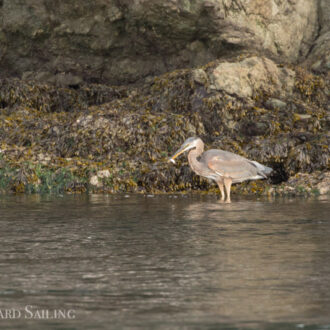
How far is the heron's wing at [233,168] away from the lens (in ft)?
40.5

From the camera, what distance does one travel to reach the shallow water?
419cm

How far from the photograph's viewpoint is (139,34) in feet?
61.2

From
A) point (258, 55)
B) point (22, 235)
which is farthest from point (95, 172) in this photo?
point (22, 235)

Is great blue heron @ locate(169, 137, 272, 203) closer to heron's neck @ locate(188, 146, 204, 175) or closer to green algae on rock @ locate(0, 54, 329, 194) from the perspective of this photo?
heron's neck @ locate(188, 146, 204, 175)

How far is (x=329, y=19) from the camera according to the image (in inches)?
755

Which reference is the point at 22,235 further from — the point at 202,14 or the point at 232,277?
the point at 202,14

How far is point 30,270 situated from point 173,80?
11.8m

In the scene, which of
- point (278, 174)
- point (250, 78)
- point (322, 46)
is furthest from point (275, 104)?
point (322, 46)

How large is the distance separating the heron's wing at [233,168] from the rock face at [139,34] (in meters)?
6.33

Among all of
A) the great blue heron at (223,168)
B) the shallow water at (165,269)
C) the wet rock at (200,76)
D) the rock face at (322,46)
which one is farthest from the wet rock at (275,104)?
the shallow water at (165,269)

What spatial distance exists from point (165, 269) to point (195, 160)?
7.02m

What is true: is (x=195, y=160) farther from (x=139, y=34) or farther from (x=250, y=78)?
(x=139, y=34)

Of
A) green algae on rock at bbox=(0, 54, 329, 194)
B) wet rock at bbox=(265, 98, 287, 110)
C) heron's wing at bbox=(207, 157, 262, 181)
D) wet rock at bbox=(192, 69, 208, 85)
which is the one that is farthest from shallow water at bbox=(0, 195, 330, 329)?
wet rock at bbox=(192, 69, 208, 85)

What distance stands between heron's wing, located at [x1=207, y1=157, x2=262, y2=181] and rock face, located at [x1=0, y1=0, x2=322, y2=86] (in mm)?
6326
